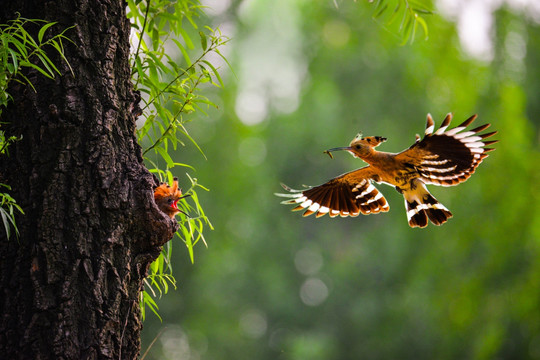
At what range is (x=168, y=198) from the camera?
5.18ft

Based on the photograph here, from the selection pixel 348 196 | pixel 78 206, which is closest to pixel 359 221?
pixel 348 196

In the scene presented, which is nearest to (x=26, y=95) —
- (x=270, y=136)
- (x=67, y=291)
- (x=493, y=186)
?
(x=67, y=291)

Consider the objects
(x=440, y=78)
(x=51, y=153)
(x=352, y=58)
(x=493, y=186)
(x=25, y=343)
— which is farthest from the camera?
(x=352, y=58)

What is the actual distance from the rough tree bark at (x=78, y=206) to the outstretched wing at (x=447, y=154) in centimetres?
76

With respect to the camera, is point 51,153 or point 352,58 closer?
point 51,153

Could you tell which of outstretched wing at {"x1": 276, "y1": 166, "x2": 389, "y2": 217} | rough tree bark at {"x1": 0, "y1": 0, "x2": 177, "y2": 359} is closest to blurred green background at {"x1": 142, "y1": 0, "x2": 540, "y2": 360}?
outstretched wing at {"x1": 276, "y1": 166, "x2": 389, "y2": 217}

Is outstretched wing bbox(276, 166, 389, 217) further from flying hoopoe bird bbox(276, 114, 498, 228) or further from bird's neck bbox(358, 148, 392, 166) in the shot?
bird's neck bbox(358, 148, 392, 166)

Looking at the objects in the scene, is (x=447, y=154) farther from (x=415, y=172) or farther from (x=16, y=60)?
(x=16, y=60)

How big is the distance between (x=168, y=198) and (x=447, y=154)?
2.58 ft

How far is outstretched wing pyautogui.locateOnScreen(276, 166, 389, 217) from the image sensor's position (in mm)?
1930

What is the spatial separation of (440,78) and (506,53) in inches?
32.5

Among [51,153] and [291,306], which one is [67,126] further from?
[291,306]

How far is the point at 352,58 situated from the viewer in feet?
27.7

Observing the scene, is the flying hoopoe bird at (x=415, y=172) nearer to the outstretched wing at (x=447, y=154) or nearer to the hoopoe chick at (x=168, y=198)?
the outstretched wing at (x=447, y=154)
